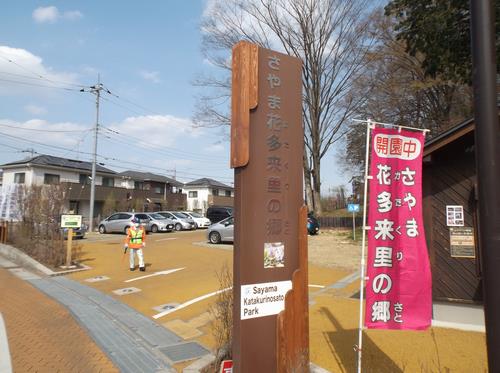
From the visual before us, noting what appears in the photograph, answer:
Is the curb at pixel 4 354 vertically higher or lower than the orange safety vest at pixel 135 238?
lower

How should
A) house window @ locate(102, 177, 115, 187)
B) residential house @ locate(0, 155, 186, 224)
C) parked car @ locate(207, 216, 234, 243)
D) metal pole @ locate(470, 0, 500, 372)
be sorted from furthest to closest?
1. house window @ locate(102, 177, 115, 187)
2. residential house @ locate(0, 155, 186, 224)
3. parked car @ locate(207, 216, 234, 243)
4. metal pole @ locate(470, 0, 500, 372)

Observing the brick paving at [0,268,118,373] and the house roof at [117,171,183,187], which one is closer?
the brick paving at [0,268,118,373]

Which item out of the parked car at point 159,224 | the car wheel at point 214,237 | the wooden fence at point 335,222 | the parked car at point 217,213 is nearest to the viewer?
the car wheel at point 214,237

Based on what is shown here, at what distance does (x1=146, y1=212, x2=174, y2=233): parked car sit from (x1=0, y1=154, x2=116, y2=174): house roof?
53.3 ft

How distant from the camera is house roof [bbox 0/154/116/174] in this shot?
38.5m

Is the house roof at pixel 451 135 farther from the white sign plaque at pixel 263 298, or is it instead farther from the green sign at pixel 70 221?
the green sign at pixel 70 221

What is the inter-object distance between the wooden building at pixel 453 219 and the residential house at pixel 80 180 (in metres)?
31.7

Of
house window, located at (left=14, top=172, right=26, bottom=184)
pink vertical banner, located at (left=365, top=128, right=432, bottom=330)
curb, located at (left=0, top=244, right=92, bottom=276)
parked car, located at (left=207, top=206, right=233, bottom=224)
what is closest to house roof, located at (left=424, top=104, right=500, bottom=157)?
pink vertical banner, located at (left=365, top=128, right=432, bottom=330)

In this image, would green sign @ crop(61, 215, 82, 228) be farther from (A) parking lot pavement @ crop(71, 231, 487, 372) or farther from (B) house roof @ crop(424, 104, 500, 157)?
(B) house roof @ crop(424, 104, 500, 157)

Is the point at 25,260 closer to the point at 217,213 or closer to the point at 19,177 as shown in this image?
the point at 217,213

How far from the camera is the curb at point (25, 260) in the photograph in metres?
12.4

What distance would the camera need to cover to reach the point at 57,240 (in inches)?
551

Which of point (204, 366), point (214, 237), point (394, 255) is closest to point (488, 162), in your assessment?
point (394, 255)

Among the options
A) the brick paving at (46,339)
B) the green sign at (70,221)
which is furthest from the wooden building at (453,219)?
the green sign at (70,221)
